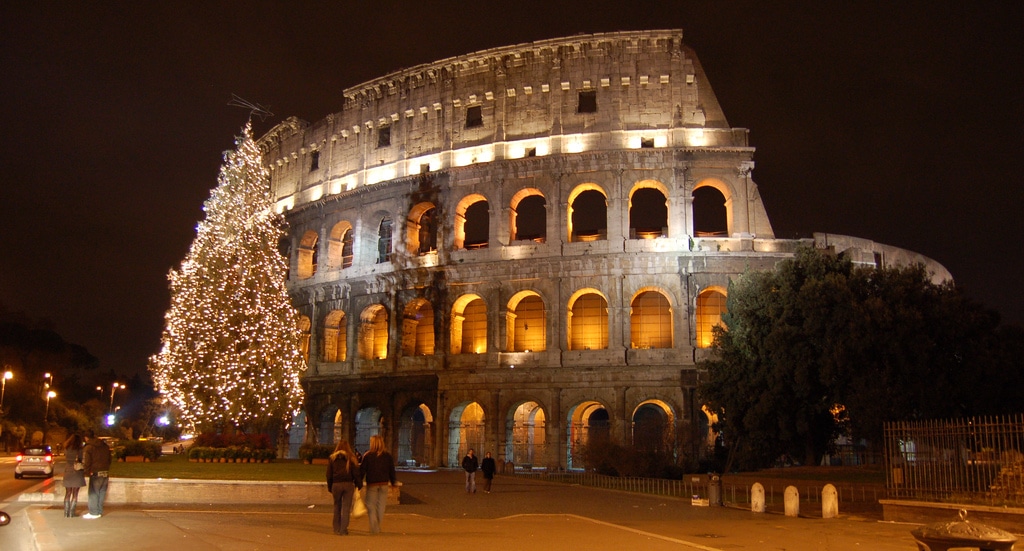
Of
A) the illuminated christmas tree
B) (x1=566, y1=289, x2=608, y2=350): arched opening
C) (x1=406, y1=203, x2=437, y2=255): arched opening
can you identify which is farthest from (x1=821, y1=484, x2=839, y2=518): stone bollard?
(x1=406, y1=203, x2=437, y2=255): arched opening

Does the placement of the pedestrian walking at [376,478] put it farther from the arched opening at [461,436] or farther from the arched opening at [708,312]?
the arched opening at [708,312]

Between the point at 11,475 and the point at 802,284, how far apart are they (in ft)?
80.0

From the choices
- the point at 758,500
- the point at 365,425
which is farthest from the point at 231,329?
the point at 758,500


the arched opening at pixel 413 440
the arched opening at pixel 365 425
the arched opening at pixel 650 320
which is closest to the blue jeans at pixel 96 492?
the arched opening at pixel 413 440

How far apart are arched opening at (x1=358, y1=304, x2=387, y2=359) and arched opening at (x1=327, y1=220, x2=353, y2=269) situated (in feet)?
9.83

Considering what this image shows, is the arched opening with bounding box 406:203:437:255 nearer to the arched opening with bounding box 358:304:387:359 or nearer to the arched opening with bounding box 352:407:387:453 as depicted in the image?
the arched opening with bounding box 358:304:387:359

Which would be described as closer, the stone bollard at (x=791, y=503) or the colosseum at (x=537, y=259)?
the stone bollard at (x=791, y=503)

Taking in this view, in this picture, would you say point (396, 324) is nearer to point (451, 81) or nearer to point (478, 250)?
point (478, 250)

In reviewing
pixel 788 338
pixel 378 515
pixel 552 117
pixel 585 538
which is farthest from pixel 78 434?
pixel 552 117

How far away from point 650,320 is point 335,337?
14214mm

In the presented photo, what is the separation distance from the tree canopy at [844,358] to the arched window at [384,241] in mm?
15965

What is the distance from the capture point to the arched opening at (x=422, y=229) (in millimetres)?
34938

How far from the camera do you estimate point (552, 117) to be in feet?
109

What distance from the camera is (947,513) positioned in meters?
12.8
